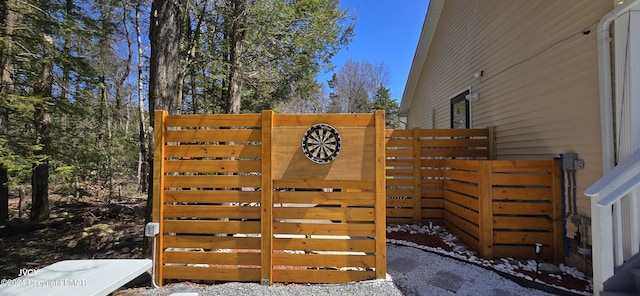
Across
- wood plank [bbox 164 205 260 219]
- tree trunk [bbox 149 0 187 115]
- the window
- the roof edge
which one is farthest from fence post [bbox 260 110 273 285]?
the roof edge

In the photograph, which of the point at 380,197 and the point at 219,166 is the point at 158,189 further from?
the point at 380,197

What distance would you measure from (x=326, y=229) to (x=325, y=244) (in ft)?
0.55

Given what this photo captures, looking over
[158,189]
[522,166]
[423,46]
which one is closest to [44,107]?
[158,189]

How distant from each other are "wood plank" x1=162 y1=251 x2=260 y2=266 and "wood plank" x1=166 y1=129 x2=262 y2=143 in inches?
50.4

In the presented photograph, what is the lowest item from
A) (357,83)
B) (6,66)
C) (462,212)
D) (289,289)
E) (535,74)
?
(289,289)

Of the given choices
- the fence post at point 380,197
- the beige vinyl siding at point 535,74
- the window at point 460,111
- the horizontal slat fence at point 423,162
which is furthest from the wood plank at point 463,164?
the window at point 460,111

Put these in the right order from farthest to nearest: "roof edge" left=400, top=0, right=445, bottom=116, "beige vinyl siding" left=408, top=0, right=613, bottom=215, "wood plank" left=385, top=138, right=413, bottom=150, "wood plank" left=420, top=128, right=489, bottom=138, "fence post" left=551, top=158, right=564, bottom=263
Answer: "roof edge" left=400, top=0, right=445, bottom=116 → "wood plank" left=385, top=138, right=413, bottom=150 → "wood plank" left=420, top=128, right=489, bottom=138 → "fence post" left=551, top=158, right=564, bottom=263 → "beige vinyl siding" left=408, top=0, right=613, bottom=215

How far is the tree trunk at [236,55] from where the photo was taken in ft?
23.3

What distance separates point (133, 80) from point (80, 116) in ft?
33.0

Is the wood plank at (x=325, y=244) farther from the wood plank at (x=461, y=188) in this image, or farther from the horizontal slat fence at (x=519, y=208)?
the wood plank at (x=461, y=188)

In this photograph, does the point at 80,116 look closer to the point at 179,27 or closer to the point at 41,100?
the point at 41,100

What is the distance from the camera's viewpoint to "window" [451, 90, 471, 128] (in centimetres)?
695

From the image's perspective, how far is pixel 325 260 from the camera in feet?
10.4

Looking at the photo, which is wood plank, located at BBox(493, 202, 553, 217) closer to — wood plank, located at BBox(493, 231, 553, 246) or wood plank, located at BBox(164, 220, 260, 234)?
wood plank, located at BBox(493, 231, 553, 246)
